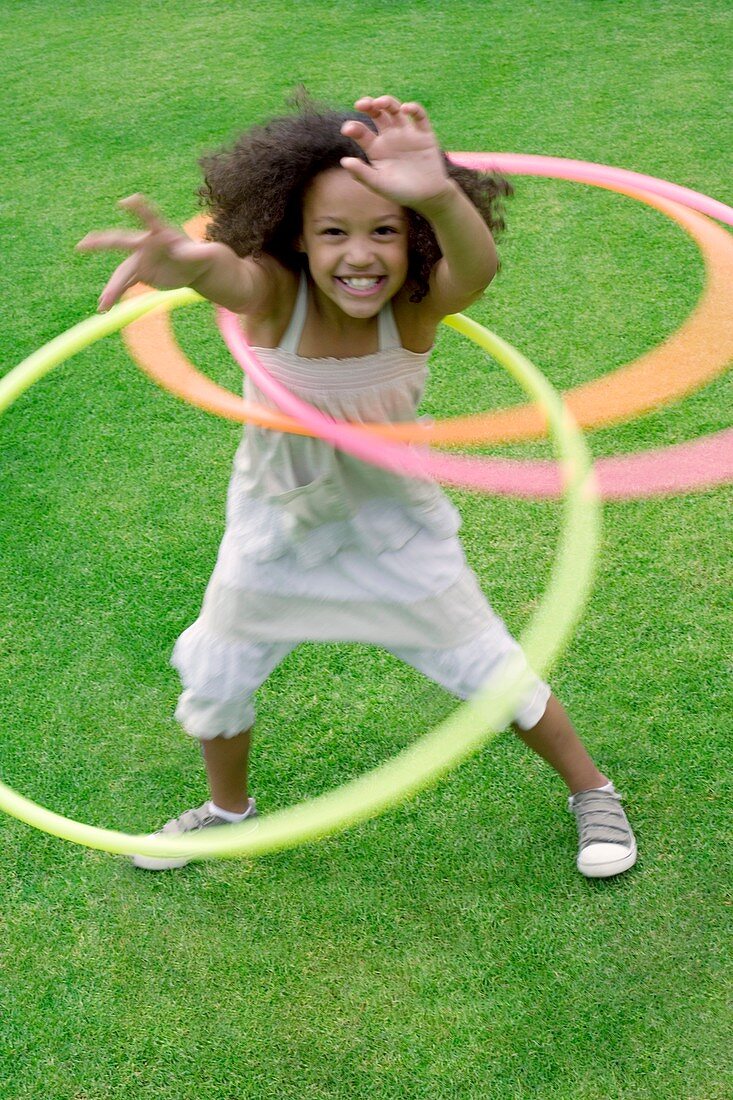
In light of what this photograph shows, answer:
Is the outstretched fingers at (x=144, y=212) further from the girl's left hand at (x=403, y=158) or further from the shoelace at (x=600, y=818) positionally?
the shoelace at (x=600, y=818)

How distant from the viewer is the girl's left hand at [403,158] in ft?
5.33

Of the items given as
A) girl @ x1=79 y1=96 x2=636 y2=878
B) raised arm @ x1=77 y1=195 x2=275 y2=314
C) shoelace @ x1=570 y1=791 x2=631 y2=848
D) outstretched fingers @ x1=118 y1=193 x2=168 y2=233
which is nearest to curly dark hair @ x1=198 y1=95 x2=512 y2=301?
girl @ x1=79 y1=96 x2=636 y2=878

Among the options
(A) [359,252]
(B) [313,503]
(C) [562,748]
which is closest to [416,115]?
(A) [359,252]

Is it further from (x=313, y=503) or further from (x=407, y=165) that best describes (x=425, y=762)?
(x=407, y=165)

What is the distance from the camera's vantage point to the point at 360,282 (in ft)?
6.14

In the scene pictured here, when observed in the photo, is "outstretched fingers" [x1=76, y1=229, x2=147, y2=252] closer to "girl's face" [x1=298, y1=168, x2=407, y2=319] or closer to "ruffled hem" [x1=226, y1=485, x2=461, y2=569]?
"girl's face" [x1=298, y1=168, x2=407, y2=319]

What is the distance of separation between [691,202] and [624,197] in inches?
84.0

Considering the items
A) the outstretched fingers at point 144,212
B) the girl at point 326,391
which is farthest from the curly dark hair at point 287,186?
the outstretched fingers at point 144,212

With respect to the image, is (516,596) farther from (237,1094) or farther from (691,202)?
(237,1094)

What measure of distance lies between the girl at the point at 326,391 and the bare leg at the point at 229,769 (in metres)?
0.01

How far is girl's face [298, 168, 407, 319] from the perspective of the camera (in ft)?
6.04

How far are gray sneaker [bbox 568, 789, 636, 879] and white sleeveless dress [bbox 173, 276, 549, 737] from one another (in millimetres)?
484

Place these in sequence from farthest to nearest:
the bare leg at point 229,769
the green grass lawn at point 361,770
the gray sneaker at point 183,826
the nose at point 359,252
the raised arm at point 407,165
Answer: the gray sneaker at point 183,826
the bare leg at point 229,769
the green grass lawn at point 361,770
the nose at point 359,252
the raised arm at point 407,165

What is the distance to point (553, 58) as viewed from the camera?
20.7 ft
